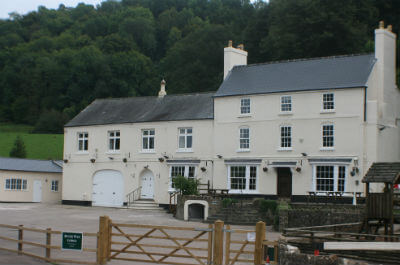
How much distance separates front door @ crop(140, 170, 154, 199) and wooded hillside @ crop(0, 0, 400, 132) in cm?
2639

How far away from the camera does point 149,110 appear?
46.5m

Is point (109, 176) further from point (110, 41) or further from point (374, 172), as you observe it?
point (110, 41)

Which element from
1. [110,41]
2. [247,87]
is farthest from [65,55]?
[247,87]

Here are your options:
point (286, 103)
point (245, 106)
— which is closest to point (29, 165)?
point (245, 106)

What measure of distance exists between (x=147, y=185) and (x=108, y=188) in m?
3.53

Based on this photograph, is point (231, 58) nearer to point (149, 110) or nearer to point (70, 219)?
point (149, 110)

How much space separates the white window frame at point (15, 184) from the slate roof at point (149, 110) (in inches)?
242

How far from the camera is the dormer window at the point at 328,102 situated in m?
37.8

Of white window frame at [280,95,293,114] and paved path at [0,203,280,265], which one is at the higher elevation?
white window frame at [280,95,293,114]

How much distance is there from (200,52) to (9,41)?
5142 centimetres

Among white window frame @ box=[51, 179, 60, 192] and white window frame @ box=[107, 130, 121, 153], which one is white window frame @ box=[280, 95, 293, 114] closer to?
white window frame @ box=[107, 130, 121, 153]

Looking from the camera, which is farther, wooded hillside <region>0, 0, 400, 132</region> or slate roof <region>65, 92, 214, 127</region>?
wooded hillside <region>0, 0, 400, 132</region>

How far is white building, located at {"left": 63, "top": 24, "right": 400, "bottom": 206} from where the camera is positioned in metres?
37.1

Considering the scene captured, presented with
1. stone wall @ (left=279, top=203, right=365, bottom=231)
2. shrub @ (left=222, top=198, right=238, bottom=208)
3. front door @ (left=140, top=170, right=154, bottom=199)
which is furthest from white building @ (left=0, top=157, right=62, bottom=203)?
stone wall @ (left=279, top=203, right=365, bottom=231)
